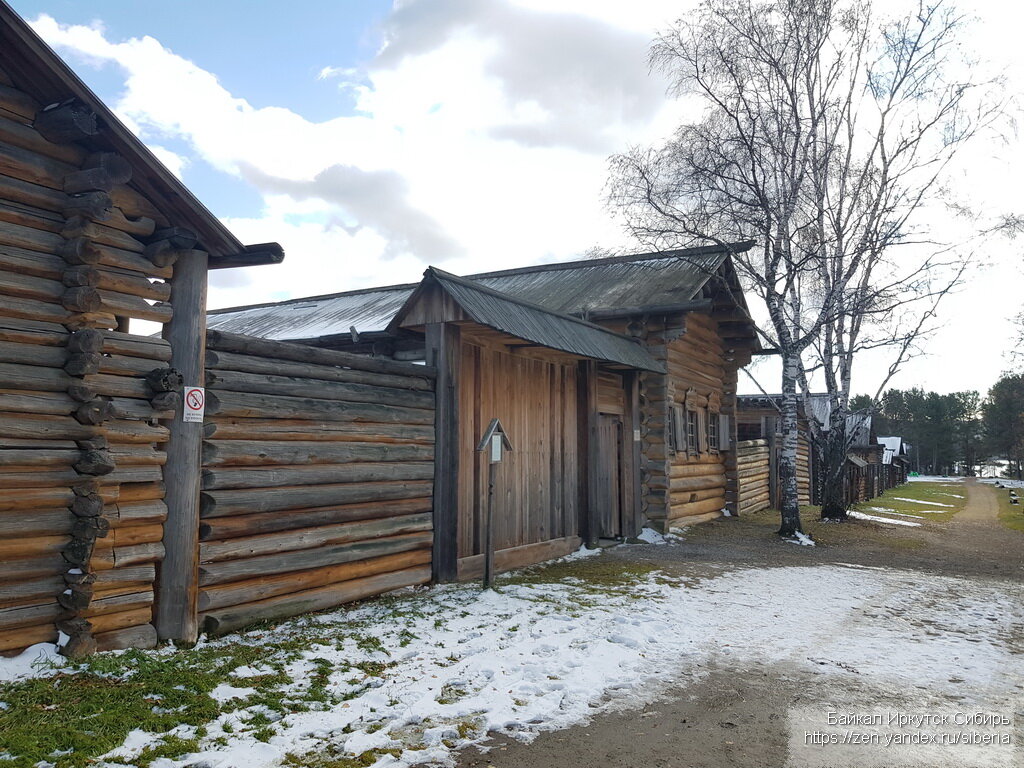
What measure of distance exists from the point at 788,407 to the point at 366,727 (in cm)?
1342

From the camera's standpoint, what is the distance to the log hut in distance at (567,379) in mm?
9133

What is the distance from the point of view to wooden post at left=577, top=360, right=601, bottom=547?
40.6 ft

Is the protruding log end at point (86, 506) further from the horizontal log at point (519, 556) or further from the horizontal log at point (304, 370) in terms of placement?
the horizontal log at point (519, 556)

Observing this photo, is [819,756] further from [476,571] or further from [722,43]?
[722,43]

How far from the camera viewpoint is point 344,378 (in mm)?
7742

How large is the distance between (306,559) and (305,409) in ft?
4.88

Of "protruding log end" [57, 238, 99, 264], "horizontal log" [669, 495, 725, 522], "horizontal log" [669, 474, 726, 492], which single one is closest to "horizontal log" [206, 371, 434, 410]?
"protruding log end" [57, 238, 99, 264]

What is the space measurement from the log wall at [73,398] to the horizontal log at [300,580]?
0.63m

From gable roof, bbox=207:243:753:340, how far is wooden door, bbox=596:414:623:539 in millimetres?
2639

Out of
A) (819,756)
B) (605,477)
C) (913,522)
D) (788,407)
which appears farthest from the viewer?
(913,522)

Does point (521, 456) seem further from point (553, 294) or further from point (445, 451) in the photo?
point (553, 294)

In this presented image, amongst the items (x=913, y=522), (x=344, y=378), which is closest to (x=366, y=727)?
(x=344, y=378)

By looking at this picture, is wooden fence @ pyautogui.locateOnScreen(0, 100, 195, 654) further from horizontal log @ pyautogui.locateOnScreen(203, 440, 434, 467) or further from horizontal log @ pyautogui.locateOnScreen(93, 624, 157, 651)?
horizontal log @ pyautogui.locateOnScreen(203, 440, 434, 467)

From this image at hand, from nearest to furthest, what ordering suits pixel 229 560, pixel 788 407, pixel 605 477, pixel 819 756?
1. pixel 819 756
2. pixel 229 560
3. pixel 605 477
4. pixel 788 407
